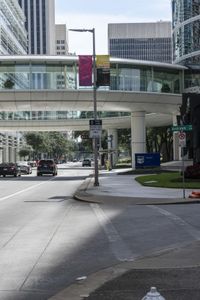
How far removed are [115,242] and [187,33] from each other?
2821 inches

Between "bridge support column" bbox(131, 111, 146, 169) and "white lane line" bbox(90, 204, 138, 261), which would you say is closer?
"white lane line" bbox(90, 204, 138, 261)

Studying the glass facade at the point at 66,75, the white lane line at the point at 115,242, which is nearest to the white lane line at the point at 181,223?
the white lane line at the point at 115,242

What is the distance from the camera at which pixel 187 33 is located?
80.1 metres

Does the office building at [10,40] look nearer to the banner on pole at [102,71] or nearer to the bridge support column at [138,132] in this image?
the bridge support column at [138,132]

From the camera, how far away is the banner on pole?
3366 centimetres

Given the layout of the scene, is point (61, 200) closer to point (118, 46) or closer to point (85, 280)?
point (85, 280)

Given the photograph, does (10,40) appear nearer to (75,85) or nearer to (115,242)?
(75,85)

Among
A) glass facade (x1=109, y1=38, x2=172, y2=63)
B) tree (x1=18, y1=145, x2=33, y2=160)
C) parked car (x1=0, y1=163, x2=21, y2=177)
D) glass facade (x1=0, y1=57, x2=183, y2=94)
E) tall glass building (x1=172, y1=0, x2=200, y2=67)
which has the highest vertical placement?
glass facade (x1=109, y1=38, x2=172, y2=63)

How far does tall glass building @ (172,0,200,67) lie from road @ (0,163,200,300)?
59.9m

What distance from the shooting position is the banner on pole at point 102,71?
33.7 metres

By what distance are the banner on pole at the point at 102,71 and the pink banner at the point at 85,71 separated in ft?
9.96

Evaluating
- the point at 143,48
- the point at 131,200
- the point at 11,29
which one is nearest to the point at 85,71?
the point at 131,200

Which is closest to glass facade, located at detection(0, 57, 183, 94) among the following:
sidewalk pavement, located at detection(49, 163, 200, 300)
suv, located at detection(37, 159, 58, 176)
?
suv, located at detection(37, 159, 58, 176)

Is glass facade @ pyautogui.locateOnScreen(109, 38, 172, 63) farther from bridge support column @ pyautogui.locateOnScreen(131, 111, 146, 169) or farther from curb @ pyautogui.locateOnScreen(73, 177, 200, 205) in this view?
curb @ pyautogui.locateOnScreen(73, 177, 200, 205)
